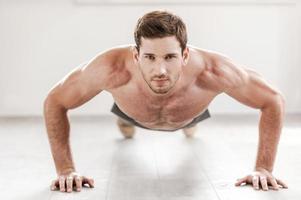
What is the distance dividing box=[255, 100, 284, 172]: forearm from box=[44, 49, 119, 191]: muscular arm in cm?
60

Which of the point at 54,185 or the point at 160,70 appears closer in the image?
the point at 160,70

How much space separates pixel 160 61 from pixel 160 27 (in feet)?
0.36

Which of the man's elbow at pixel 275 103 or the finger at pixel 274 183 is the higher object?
the man's elbow at pixel 275 103

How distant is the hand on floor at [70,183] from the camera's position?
2.23m

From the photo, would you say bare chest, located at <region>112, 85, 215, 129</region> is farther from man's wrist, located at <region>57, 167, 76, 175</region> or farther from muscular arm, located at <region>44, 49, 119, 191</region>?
man's wrist, located at <region>57, 167, 76, 175</region>

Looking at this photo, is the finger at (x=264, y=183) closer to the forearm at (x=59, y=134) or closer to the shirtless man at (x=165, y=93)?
the shirtless man at (x=165, y=93)

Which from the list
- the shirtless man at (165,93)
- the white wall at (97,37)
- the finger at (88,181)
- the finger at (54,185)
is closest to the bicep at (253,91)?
the shirtless man at (165,93)

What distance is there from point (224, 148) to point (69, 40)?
1546mm

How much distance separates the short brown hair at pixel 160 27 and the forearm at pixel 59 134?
0.43 metres

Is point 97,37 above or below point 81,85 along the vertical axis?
below

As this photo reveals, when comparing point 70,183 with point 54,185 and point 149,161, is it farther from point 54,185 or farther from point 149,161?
point 149,161

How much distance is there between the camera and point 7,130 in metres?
3.76

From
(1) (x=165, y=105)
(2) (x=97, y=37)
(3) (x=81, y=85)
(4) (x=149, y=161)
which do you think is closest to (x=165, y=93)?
(1) (x=165, y=105)

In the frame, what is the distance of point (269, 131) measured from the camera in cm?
229
